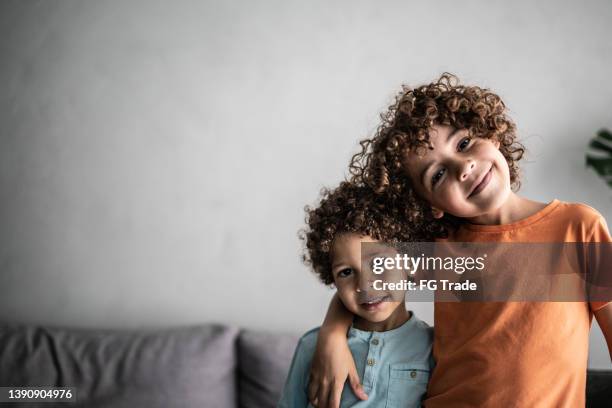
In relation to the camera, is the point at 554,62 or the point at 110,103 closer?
the point at 554,62

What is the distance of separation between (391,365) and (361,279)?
0.54 ft

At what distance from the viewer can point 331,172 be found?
1.80 metres

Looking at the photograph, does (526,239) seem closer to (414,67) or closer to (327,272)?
(327,272)

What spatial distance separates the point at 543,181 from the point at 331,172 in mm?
718

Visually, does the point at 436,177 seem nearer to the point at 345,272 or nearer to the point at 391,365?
the point at 345,272

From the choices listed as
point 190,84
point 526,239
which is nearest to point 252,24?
point 190,84

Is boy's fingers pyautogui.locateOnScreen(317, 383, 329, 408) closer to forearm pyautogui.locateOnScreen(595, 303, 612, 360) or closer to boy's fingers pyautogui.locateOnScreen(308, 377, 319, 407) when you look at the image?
boy's fingers pyautogui.locateOnScreen(308, 377, 319, 407)

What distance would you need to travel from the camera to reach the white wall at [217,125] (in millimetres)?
1758

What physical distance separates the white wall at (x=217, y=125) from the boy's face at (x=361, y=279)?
879 millimetres

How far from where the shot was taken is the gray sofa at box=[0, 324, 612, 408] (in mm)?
1631

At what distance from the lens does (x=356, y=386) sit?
93 centimetres

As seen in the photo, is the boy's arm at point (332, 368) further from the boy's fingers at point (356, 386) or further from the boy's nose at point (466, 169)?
the boy's nose at point (466, 169)

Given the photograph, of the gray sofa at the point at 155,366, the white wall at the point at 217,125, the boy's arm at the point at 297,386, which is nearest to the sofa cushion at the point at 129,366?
the gray sofa at the point at 155,366

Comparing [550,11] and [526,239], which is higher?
[550,11]
